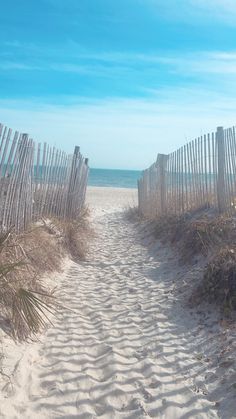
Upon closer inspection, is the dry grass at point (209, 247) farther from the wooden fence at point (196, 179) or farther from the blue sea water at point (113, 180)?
the blue sea water at point (113, 180)

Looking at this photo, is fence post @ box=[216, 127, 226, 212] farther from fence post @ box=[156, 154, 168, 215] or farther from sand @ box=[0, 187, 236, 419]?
fence post @ box=[156, 154, 168, 215]

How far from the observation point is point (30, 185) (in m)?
7.63

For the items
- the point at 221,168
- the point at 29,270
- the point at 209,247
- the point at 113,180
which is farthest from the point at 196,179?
the point at 113,180

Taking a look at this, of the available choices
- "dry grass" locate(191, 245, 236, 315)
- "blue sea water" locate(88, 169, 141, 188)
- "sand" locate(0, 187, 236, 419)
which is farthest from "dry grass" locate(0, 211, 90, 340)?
"blue sea water" locate(88, 169, 141, 188)

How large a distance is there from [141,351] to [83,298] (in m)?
1.81

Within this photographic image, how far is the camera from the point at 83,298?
609 cm

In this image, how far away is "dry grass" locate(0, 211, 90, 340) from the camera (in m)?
4.37

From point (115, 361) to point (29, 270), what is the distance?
1.77 metres

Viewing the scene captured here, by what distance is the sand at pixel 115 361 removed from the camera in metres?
3.38

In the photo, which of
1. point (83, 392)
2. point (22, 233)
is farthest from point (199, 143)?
point (83, 392)

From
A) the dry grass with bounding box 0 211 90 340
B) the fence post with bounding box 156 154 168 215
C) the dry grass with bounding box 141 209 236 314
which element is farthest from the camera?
the fence post with bounding box 156 154 168 215

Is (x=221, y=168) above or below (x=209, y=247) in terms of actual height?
above

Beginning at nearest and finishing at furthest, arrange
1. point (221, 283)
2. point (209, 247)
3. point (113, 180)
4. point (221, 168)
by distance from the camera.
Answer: point (221, 283) < point (209, 247) < point (221, 168) < point (113, 180)

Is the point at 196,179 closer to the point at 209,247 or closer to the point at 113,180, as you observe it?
the point at 209,247
